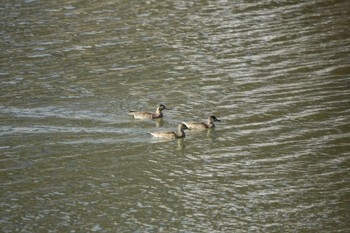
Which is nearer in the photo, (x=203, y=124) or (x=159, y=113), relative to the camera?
(x=203, y=124)

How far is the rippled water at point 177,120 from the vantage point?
40.5 feet

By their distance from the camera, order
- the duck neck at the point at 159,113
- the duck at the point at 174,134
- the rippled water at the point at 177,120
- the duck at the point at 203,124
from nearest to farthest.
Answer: the rippled water at the point at 177,120 < the duck at the point at 174,134 < the duck at the point at 203,124 < the duck neck at the point at 159,113

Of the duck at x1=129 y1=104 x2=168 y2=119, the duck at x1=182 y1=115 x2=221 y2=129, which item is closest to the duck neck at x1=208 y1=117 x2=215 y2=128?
the duck at x1=182 y1=115 x2=221 y2=129

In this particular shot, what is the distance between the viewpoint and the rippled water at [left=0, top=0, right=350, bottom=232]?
12336mm

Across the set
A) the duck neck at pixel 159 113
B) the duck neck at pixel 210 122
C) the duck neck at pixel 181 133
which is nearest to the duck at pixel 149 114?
the duck neck at pixel 159 113

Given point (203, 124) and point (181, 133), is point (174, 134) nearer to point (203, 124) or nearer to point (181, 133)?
point (181, 133)

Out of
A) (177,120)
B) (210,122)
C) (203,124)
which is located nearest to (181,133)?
(203,124)

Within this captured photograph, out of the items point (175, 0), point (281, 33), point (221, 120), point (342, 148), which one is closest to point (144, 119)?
point (221, 120)

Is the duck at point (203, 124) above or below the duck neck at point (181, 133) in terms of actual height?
above

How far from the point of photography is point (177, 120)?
16484mm

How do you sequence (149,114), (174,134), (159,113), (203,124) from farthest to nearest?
(159,113), (149,114), (203,124), (174,134)

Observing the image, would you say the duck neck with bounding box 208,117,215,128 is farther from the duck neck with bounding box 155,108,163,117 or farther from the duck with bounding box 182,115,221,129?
the duck neck with bounding box 155,108,163,117

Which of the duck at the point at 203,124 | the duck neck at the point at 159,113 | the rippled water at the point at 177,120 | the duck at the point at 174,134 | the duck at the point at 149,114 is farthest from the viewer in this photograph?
the duck neck at the point at 159,113

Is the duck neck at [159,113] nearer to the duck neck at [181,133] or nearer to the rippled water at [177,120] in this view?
the rippled water at [177,120]
